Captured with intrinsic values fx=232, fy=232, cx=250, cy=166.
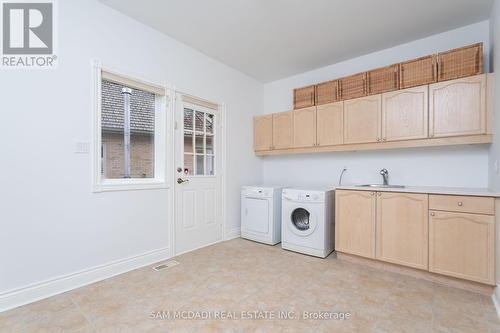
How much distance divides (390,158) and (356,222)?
1003 millimetres

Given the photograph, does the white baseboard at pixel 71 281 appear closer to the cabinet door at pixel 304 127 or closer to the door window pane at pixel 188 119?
the door window pane at pixel 188 119

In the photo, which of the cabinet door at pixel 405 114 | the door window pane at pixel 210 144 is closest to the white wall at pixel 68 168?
the door window pane at pixel 210 144

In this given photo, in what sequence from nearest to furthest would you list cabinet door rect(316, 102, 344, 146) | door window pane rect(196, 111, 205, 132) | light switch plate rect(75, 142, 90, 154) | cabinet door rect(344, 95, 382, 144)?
light switch plate rect(75, 142, 90, 154), cabinet door rect(344, 95, 382, 144), cabinet door rect(316, 102, 344, 146), door window pane rect(196, 111, 205, 132)

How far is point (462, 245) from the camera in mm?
2059

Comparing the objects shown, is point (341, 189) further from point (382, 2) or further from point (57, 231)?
point (57, 231)

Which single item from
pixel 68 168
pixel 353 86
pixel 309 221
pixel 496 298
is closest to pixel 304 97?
pixel 353 86

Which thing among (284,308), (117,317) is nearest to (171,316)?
(117,317)

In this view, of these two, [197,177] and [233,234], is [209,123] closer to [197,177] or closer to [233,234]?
→ [197,177]

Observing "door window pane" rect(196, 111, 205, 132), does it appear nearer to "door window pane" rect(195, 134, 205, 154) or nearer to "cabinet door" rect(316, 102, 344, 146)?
"door window pane" rect(195, 134, 205, 154)

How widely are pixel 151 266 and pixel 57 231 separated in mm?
973

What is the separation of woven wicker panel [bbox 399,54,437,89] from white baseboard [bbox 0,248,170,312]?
11.2 feet

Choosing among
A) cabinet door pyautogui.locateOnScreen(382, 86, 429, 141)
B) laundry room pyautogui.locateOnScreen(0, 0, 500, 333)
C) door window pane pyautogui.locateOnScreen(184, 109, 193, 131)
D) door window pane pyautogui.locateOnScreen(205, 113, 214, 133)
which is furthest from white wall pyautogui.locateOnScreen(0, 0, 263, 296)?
cabinet door pyautogui.locateOnScreen(382, 86, 429, 141)

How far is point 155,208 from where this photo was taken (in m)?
2.71

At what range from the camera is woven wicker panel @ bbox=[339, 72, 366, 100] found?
289cm
